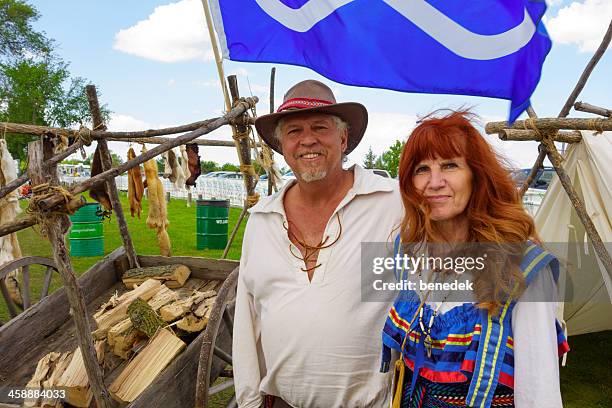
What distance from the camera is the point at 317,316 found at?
1.98 meters

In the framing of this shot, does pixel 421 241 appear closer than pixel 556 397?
No

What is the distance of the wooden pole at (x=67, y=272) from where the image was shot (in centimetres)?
239

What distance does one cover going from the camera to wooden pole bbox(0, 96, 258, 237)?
2.39 meters

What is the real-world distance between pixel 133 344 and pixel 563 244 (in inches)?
134

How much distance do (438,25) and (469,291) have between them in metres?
1.56

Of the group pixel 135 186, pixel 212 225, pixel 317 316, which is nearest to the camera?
pixel 317 316

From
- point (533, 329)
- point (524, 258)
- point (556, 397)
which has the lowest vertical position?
point (556, 397)

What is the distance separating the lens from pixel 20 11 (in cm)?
3189

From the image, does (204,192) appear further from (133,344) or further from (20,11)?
(133,344)

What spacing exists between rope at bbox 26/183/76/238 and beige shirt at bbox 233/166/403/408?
0.90m

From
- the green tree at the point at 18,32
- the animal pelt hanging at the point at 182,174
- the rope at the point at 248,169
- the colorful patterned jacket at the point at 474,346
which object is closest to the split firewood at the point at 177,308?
the rope at the point at 248,169

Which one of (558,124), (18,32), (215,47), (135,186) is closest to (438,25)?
(558,124)

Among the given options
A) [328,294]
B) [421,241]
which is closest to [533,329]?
[421,241]

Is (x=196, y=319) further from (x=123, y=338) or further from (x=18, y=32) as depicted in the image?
(x=18, y=32)
